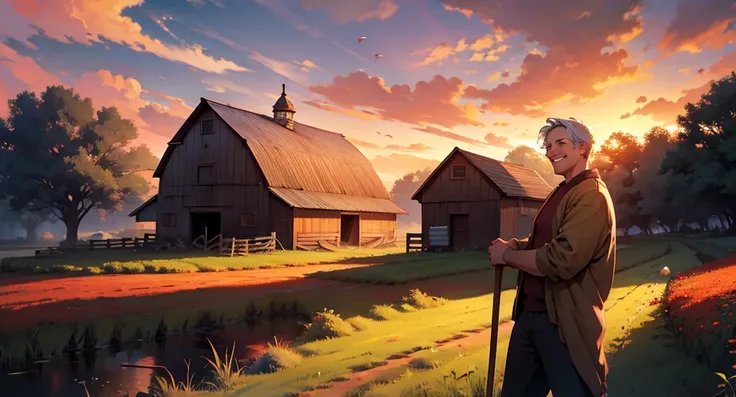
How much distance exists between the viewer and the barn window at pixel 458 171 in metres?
34.5

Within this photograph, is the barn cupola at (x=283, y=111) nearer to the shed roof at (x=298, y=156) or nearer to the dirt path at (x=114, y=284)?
the shed roof at (x=298, y=156)

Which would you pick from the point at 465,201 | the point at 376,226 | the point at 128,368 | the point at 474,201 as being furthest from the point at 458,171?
the point at 128,368

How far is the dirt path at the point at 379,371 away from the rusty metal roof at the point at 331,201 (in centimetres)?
2723

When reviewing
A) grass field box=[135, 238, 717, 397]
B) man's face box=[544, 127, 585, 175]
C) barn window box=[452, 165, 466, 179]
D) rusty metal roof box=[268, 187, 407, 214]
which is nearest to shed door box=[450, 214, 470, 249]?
barn window box=[452, 165, 466, 179]

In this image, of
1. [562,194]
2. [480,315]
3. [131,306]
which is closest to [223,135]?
[131,306]

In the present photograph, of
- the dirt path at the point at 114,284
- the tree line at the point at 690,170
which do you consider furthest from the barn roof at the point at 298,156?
the tree line at the point at 690,170

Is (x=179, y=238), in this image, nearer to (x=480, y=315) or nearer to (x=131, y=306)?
(x=131, y=306)

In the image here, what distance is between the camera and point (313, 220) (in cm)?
3931

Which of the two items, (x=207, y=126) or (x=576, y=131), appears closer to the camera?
(x=576, y=131)

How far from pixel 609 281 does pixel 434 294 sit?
511 inches

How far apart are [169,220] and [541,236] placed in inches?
1569

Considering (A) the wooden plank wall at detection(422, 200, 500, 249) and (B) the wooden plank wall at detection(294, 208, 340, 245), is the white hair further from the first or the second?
(B) the wooden plank wall at detection(294, 208, 340, 245)

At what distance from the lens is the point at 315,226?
39.6 metres

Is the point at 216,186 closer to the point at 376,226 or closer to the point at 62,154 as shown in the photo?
the point at 376,226
